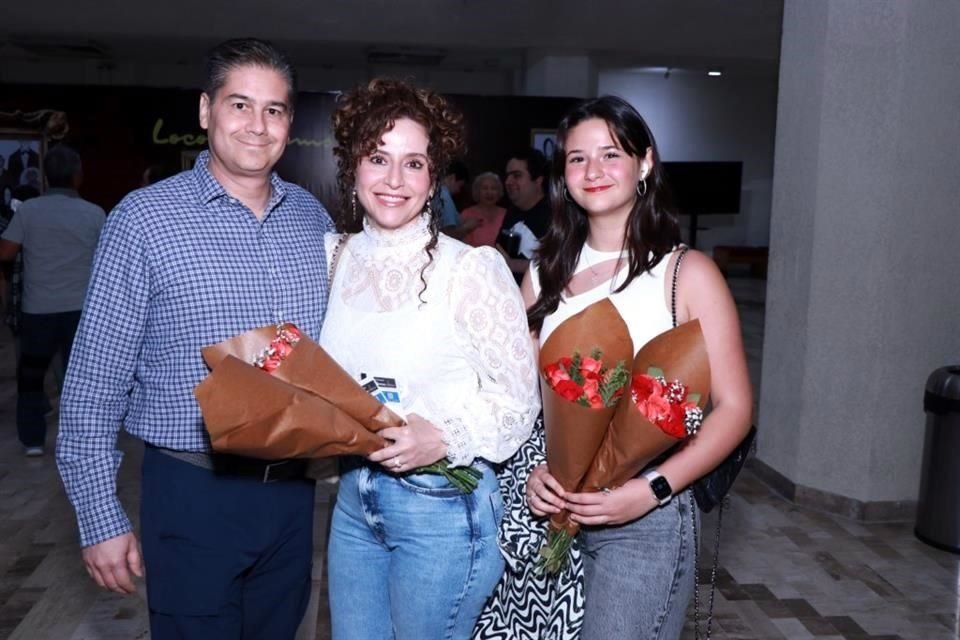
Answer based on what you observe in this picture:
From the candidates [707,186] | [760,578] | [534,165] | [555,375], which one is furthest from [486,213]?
[707,186]

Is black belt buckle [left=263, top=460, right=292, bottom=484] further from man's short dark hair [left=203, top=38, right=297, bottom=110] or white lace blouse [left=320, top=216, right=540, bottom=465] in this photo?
man's short dark hair [left=203, top=38, right=297, bottom=110]

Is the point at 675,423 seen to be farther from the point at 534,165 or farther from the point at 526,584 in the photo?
the point at 534,165

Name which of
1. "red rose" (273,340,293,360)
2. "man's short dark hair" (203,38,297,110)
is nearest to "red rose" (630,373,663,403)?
"red rose" (273,340,293,360)

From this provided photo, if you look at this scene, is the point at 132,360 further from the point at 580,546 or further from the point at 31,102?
the point at 31,102

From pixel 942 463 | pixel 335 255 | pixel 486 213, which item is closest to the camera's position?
pixel 335 255

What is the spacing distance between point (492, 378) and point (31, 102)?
42.0ft

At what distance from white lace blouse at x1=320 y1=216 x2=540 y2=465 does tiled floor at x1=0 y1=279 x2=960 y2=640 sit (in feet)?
5.93

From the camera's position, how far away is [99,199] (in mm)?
13117

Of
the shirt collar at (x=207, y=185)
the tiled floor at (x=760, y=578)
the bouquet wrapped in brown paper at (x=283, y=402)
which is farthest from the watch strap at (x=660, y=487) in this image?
the tiled floor at (x=760, y=578)

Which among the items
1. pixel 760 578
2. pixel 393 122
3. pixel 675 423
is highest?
pixel 393 122

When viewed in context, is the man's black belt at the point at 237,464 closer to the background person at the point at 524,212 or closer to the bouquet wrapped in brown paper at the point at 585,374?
the bouquet wrapped in brown paper at the point at 585,374

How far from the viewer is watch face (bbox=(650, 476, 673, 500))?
1796 mm

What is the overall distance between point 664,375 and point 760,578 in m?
2.51

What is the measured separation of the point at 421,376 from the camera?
1744 millimetres
